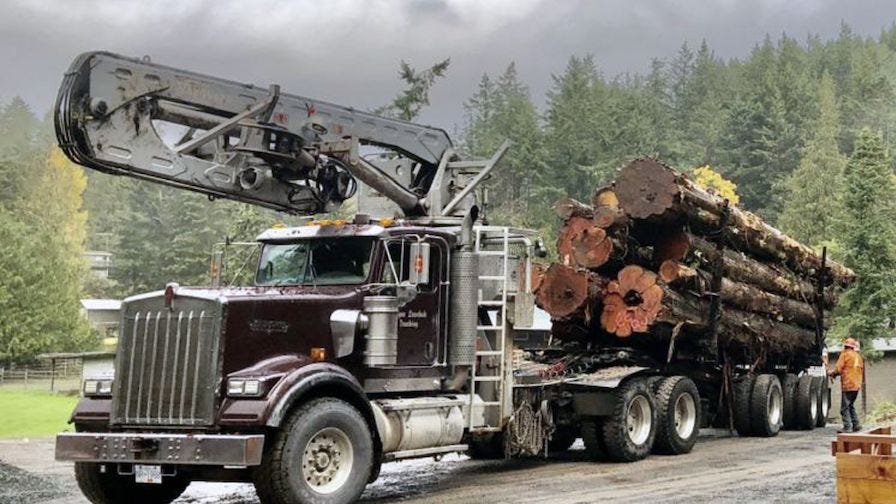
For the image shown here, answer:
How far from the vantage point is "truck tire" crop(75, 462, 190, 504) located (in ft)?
33.4

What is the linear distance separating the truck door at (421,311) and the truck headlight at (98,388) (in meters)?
2.89

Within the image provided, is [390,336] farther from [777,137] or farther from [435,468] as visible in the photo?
[777,137]

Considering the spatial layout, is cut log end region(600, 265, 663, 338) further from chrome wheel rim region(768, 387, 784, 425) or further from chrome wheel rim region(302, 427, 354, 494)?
chrome wheel rim region(302, 427, 354, 494)

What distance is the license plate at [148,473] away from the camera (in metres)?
9.38

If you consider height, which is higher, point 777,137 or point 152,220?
point 777,137

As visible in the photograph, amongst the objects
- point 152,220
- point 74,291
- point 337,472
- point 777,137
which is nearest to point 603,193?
point 337,472

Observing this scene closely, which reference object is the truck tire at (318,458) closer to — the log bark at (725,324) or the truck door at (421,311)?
the truck door at (421,311)

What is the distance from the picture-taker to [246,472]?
31.5 feet

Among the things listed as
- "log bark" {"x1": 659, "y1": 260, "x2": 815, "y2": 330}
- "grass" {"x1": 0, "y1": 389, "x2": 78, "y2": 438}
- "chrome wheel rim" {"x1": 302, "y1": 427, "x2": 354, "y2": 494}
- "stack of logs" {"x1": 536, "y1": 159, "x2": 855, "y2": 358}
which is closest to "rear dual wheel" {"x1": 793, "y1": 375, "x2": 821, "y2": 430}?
"log bark" {"x1": 659, "y1": 260, "x2": 815, "y2": 330}

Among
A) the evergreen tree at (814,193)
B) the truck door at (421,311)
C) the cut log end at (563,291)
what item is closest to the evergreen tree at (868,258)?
the evergreen tree at (814,193)

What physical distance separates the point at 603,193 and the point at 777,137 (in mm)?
60633

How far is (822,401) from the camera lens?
2067 centimetres

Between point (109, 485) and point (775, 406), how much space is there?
12.2m

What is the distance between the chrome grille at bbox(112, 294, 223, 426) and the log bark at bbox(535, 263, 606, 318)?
650 cm
